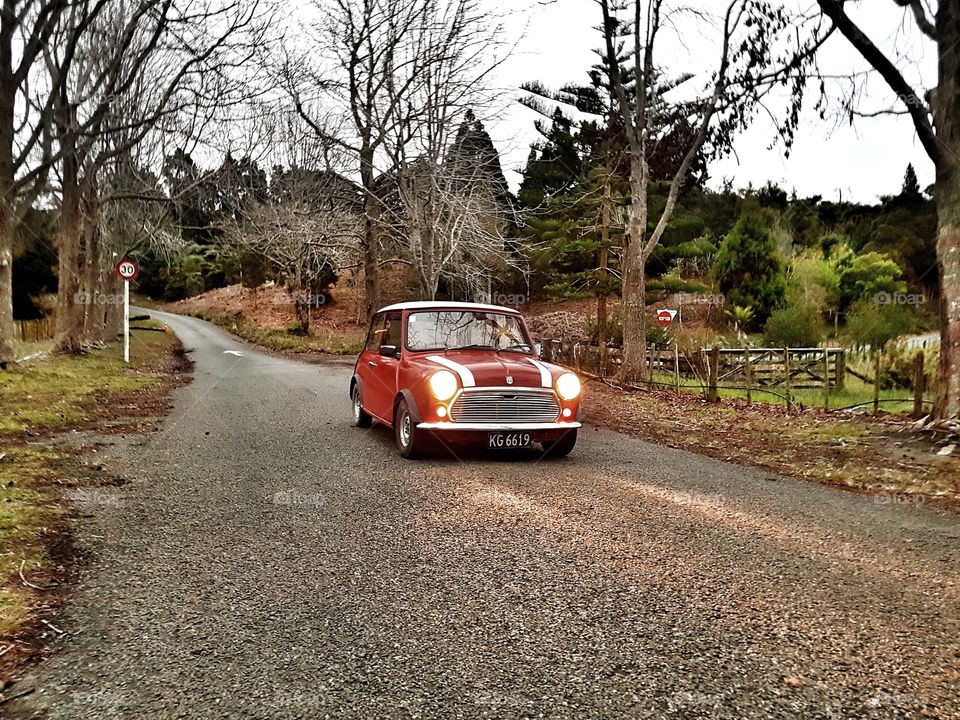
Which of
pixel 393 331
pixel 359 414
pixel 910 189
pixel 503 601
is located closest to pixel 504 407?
pixel 393 331

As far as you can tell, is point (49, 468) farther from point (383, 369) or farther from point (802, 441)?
point (802, 441)

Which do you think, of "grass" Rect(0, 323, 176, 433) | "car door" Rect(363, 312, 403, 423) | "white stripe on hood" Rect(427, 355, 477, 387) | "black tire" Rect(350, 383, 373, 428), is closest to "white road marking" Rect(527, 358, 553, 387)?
"white stripe on hood" Rect(427, 355, 477, 387)

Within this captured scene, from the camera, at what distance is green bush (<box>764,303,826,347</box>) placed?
25344mm

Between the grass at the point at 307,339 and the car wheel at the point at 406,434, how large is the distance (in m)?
18.2

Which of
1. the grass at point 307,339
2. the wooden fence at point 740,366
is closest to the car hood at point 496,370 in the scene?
the wooden fence at point 740,366

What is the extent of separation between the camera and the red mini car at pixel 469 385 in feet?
23.8

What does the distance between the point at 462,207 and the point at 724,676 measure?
18415 mm

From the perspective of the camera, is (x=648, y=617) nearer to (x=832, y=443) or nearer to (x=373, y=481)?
(x=373, y=481)

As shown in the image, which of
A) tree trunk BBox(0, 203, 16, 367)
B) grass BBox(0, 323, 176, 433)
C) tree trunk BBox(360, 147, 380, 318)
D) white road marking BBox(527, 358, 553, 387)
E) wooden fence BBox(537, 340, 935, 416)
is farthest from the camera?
tree trunk BBox(360, 147, 380, 318)

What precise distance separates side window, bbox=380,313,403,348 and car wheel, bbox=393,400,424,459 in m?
1.04

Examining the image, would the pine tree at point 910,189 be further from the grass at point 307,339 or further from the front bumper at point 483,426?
the front bumper at point 483,426

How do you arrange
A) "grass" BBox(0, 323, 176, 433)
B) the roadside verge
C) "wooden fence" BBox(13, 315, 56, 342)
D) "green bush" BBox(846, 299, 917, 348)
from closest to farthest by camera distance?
the roadside verge, "grass" BBox(0, 323, 176, 433), "green bush" BBox(846, 299, 917, 348), "wooden fence" BBox(13, 315, 56, 342)

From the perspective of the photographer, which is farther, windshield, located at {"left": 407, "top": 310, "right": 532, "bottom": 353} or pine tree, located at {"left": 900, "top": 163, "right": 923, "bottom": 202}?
pine tree, located at {"left": 900, "top": 163, "right": 923, "bottom": 202}

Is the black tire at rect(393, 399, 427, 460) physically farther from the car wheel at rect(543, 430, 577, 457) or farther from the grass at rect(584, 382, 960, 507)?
the grass at rect(584, 382, 960, 507)
